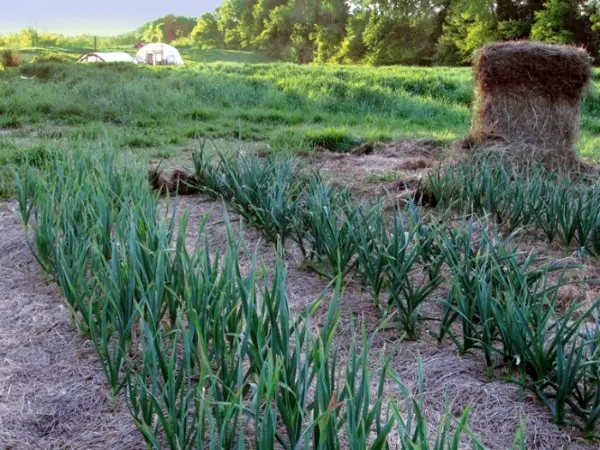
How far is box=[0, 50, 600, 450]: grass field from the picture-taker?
144cm

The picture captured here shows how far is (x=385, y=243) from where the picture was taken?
8.30ft

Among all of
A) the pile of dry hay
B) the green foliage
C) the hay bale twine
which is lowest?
the pile of dry hay

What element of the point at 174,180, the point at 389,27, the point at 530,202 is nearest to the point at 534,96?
the point at 530,202

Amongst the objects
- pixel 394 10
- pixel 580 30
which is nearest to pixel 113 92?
pixel 580 30

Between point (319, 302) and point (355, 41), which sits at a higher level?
point (355, 41)

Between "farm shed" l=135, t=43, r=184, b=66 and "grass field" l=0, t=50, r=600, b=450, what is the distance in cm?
2405

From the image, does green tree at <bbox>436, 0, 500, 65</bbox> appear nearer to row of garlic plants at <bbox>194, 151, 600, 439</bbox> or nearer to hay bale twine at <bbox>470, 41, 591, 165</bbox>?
hay bale twine at <bbox>470, 41, 591, 165</bbox>

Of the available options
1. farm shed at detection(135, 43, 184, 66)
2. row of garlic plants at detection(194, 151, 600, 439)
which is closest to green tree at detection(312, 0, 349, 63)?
farm shed at detection(135, 43, 184, 66)

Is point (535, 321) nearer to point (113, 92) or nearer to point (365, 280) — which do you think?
point (365, 280)

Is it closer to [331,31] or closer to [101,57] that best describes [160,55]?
[101,57]

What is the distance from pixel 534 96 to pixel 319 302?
5069 millimetres

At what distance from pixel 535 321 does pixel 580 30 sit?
91.7ft

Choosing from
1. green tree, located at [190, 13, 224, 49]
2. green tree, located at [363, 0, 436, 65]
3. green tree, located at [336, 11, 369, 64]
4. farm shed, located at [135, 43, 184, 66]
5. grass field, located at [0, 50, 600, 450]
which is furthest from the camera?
green tree, located at [190, 13, 224, 49]

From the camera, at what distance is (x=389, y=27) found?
38656 millimetres
